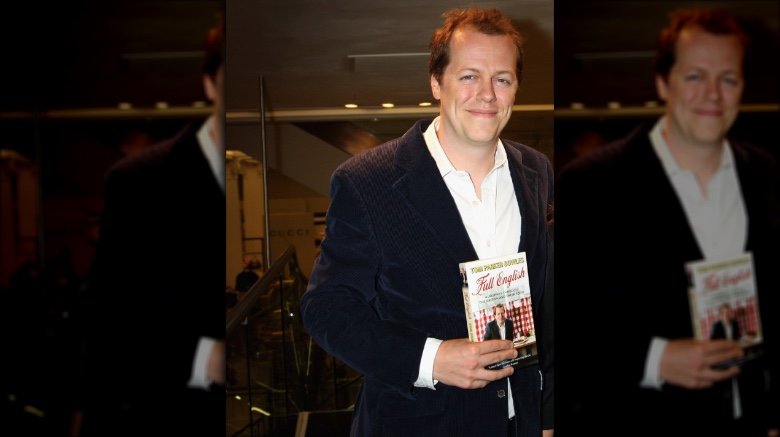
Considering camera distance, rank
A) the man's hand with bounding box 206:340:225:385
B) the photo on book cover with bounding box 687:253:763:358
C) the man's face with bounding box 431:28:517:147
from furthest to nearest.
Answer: the man's face with bounding box 431:28:517:147 → the man's hand with bounding box 206:340:225:385 → the photo on book cover with bounding box 687:253:763:358

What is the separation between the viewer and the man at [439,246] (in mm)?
1583

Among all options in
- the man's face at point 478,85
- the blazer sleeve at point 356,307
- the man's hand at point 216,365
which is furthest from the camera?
the man's face at point 478,85

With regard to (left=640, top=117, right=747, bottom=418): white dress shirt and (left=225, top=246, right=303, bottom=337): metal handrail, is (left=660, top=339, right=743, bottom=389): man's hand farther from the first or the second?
(left=225, top=246, right=303, bottom=337): metal handrail

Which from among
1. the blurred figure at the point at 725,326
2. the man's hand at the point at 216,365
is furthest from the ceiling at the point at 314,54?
the man's hand at the point at 216,365

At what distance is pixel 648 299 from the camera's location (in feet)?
2.42

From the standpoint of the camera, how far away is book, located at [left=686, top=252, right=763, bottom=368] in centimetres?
69

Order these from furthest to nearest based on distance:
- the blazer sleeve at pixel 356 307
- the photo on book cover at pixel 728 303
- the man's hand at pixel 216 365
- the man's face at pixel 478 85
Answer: the man's face at pixel 478 85
the blazer sleeve at pixel 356 307
the man's hand at pixel 216 365
the photo on book cover at pixel 728 303

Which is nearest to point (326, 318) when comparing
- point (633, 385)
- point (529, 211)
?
point (529, 211)

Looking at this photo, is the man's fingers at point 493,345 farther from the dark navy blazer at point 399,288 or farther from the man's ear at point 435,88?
Answer: the man's ear at point 435,88

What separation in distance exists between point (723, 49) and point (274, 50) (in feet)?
4.15

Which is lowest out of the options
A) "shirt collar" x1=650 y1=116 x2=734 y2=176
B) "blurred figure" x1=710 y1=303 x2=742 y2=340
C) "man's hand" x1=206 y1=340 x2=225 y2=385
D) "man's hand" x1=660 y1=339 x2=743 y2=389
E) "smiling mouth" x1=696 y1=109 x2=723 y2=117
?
"man's hand" x1=206 y1=340 x2=225 y2=385

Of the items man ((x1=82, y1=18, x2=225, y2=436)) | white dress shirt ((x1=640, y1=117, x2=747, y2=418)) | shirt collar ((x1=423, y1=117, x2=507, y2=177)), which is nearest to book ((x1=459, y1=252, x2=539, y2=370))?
shirt collar ((x1=423, y1=117, x2=507, y2=177))

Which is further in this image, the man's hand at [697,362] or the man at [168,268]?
the man at [168,268]

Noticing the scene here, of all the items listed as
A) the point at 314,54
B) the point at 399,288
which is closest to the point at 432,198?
the point at 399,288
